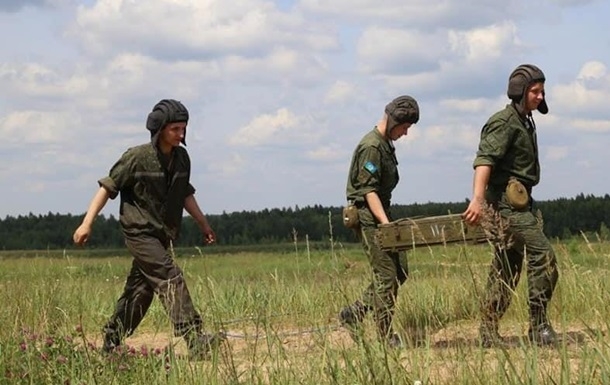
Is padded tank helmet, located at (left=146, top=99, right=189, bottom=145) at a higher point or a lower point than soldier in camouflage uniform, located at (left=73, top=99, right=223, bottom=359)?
higher

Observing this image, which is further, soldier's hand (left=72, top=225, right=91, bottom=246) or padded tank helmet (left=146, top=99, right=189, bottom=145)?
padded tank helmet (left=146, top=99, right=189, bottom=145)

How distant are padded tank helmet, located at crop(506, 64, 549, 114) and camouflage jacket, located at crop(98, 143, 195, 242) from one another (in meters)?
2.27

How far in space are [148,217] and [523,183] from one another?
8.20 feet

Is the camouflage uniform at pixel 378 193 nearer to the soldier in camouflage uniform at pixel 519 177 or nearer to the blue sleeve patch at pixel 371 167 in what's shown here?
the blue sleeve patch at pixel 371 167

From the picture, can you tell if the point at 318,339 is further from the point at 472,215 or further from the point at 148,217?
the point at 148,217

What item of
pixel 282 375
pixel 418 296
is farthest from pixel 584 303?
pixel 282 375

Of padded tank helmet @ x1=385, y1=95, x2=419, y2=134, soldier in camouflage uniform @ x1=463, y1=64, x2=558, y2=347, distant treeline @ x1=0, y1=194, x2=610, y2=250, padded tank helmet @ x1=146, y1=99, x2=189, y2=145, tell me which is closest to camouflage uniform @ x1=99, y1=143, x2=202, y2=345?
padded tank helmet @ x1=146, y1=99, x2=189, y2=145

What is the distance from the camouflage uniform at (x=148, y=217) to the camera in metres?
7.40

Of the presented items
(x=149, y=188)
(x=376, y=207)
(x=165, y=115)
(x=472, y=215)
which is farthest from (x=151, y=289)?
(x=472, y=215)

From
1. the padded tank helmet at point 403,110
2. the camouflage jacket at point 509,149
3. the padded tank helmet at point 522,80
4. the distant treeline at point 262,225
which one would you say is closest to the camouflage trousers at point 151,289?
the padded tank helmet at point 403,110

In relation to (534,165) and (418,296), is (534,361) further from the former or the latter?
(418,296)

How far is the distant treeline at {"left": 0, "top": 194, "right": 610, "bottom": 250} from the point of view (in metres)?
45.1

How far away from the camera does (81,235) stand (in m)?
7.11

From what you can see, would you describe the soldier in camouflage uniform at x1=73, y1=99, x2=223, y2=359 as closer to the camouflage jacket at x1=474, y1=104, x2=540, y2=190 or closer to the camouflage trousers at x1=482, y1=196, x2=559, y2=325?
the camouflage jacket at x1=474, y1=104, x2=540, y2=190
